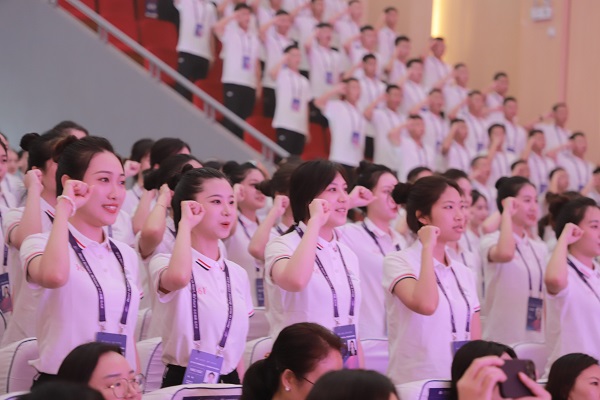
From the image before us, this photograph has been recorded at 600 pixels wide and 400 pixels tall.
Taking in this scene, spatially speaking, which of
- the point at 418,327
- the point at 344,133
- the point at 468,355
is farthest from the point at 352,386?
the point at 344,133

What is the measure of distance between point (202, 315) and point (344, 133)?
17.9 feet

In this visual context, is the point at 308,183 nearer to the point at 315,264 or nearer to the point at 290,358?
the point at 315,264

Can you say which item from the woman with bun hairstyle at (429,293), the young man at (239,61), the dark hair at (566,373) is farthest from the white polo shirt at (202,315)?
the young man at (239,61)

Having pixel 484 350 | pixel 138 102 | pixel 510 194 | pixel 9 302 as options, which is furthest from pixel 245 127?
pixel 484 350

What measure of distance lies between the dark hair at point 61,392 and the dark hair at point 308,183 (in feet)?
7.26

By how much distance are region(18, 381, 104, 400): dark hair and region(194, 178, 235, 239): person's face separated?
1.79m

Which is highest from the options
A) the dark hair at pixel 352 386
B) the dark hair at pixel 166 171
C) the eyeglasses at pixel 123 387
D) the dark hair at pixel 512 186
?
the dark hair at pixel 166 171

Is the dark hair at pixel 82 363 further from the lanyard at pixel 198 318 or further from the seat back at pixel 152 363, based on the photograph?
the seat back at pixel 152 363

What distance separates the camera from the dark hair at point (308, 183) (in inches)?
160

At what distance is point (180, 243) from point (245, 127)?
4.61m

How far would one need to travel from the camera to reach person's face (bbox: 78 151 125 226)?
3.45 metres

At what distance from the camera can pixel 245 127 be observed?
8.05 metres

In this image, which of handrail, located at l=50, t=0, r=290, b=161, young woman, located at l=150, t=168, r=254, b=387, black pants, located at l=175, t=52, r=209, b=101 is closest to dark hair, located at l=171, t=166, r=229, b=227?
young woman, located at l=150, t=168, r=254, b=387

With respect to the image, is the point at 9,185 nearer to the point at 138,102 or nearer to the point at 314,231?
the point at 314,231
